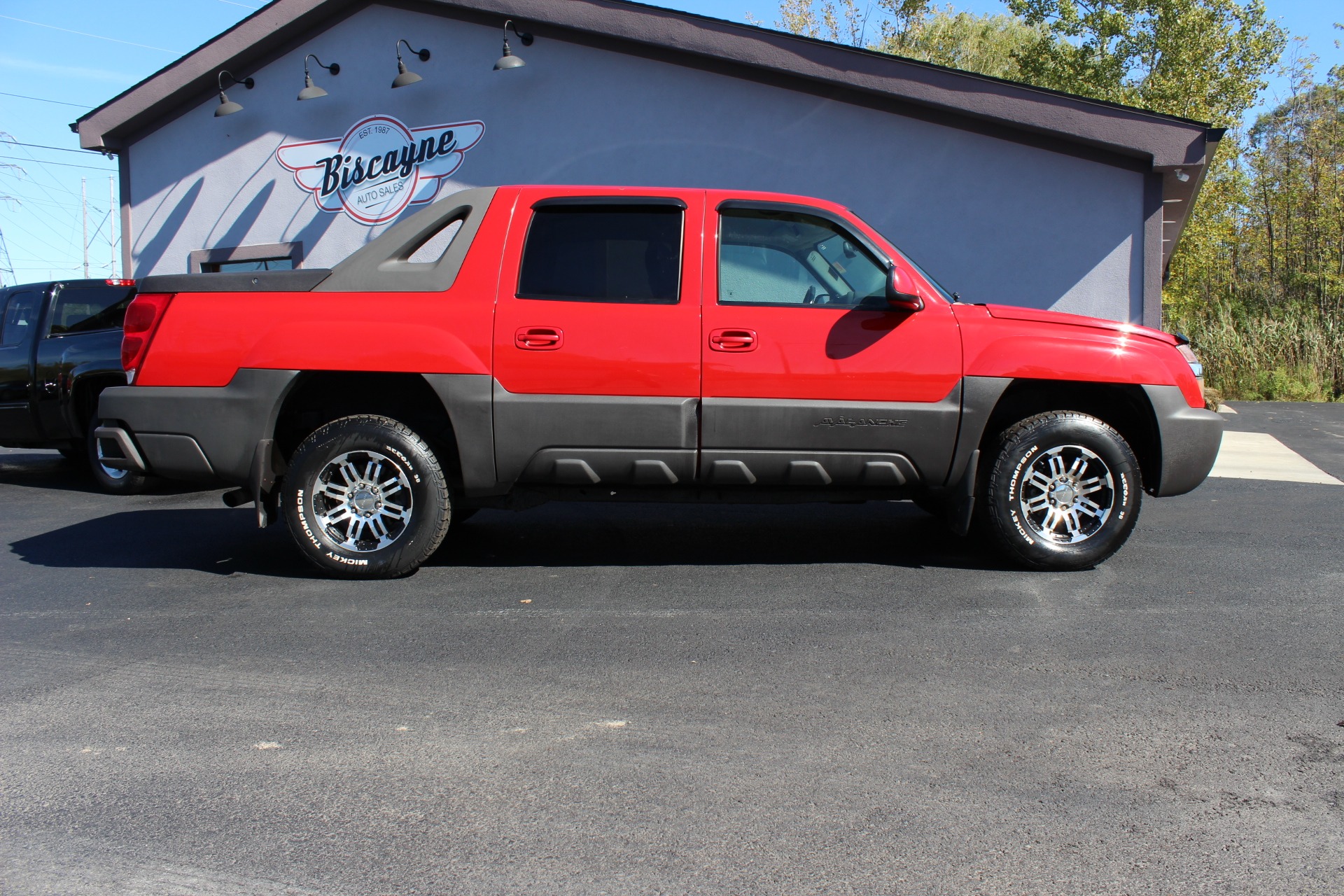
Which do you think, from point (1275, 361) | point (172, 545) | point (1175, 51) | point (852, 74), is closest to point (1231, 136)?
point (1175, 51)

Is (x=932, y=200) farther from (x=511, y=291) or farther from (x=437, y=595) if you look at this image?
(x=437, y=595)

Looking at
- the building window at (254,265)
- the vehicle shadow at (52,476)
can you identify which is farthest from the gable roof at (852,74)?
the vehicle shadow at (52,476)

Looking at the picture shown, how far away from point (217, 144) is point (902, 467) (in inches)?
511

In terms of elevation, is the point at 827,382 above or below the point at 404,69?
below

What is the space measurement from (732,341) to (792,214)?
32.3 inches

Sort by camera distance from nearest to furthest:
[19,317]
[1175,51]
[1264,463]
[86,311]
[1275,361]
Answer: [86,311]
[19,317]
[1264,463]
[1275,361]
[1175,51]

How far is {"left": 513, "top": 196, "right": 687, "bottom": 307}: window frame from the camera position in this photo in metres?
5.21

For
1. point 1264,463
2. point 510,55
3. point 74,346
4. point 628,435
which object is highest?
point 510,55

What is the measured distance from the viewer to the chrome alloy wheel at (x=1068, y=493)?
212 inches

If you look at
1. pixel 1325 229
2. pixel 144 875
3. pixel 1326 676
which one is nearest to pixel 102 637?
pixel 144 875

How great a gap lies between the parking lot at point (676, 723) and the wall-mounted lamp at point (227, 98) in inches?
379

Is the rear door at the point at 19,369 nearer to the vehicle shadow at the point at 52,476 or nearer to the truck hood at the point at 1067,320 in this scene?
the vehicle shadow at the point at 52,476

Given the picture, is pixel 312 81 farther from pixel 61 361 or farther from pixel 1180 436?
pixel 1180 436

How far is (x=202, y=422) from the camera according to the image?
524 centimetres
